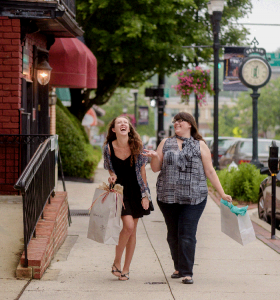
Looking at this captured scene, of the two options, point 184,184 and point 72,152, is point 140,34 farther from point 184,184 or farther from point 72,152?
point 184,184

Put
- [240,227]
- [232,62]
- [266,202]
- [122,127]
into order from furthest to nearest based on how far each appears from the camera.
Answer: [232,62], [266,202], [240,227], [122,127]

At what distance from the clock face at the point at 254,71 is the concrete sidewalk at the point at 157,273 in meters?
8.25

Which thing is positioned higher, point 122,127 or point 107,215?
point 122,127

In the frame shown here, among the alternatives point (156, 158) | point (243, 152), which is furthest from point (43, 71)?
point (243, 152)

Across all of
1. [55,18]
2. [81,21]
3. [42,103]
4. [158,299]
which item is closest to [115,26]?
[81,21]

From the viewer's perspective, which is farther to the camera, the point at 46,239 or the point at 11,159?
the point at 11,159

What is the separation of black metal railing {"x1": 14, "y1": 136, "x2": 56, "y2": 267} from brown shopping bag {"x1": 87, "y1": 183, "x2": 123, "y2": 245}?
26.7 inches

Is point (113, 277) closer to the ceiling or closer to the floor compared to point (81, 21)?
closer to the floor

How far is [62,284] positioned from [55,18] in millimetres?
5245

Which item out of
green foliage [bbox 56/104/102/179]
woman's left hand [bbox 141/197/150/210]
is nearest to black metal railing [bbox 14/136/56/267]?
woman's left hand [bbox 141/197/150/210]

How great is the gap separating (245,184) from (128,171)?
768 cm

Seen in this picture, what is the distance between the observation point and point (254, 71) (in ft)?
54.1

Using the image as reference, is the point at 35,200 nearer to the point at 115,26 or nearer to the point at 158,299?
the point at 158,299

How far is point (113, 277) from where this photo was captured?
240 inches
